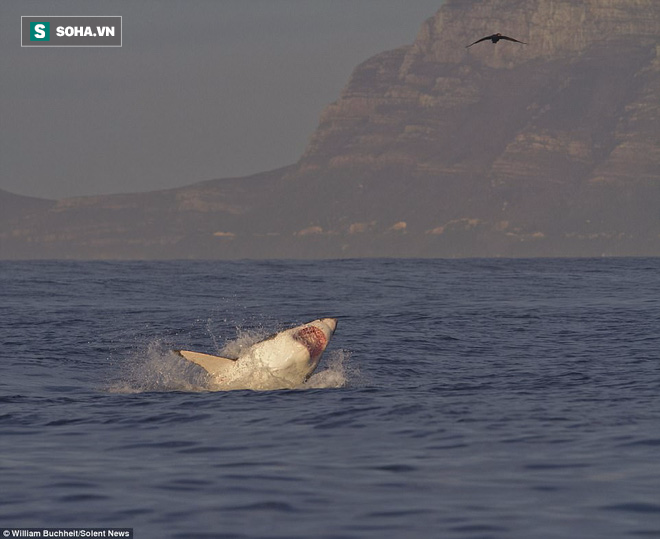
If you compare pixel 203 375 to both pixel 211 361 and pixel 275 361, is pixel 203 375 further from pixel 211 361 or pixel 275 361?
pixel 211 361

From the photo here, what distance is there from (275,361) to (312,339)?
3.26 ft

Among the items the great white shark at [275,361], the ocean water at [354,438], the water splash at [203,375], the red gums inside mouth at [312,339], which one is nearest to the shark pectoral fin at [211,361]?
the great white shark at [275,361]

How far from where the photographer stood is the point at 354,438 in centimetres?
1878

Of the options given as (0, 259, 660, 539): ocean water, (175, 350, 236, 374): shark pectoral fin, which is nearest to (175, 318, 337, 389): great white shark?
(175, 350, 236, 374): shark pectoral fin

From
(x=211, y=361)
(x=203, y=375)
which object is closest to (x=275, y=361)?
(x=211, y=361)

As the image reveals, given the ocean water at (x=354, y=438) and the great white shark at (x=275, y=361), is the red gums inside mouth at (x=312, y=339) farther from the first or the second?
the ocean water at (x=354, y=438)

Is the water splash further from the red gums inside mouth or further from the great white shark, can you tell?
the red gums inside mouth

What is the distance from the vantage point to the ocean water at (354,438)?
13672mm

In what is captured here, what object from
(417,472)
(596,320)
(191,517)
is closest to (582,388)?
(417,472)

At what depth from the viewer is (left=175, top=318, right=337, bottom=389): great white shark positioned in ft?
81.4

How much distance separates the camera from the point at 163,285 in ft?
268

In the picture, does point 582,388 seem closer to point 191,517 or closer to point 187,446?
point 187,446

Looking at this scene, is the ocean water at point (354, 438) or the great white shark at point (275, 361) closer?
the ocean water at point (354, 438)

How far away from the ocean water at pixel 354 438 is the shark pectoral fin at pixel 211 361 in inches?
24.4
